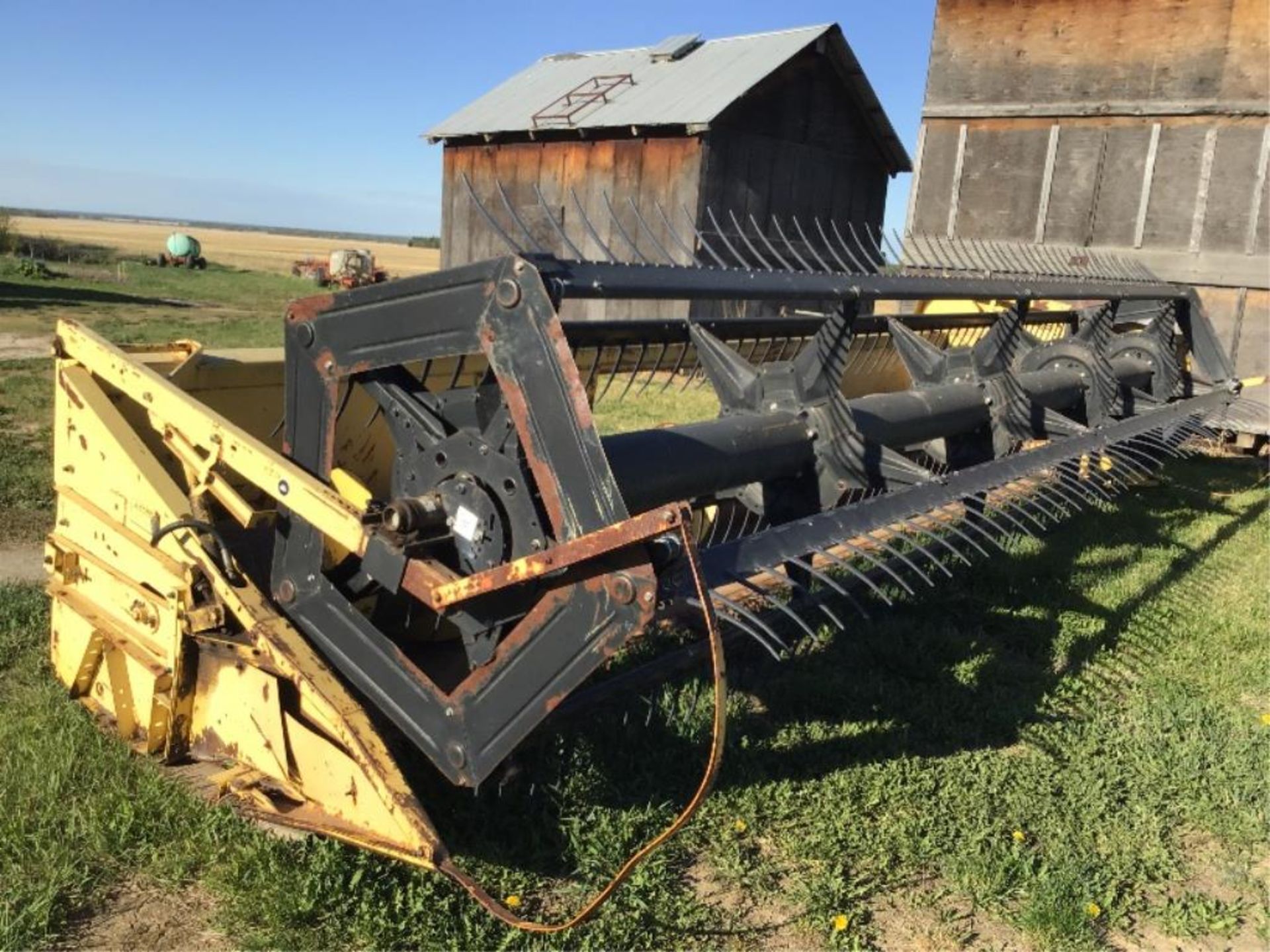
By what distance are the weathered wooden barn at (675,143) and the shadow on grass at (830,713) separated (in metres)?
6.71

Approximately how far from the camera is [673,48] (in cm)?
1404

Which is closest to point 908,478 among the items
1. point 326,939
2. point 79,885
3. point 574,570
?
point 574,570

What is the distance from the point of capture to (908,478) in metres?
3.42

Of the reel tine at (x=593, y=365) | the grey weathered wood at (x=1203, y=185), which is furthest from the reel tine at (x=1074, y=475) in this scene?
the grey weathered wood at (x=1203, y=185)

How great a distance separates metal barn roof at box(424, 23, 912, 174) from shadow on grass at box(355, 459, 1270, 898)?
311 inches

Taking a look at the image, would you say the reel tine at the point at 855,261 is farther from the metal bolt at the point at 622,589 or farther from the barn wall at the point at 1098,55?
the barn wall at the point at 1098,55

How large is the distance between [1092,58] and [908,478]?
7442 mm

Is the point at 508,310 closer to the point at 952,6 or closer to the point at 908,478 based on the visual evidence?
the point at 908,478

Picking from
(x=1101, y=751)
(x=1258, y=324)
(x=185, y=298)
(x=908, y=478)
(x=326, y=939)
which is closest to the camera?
(x=326, y=939)

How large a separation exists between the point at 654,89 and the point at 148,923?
12.0 meters

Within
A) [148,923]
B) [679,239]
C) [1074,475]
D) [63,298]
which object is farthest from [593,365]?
[63,298]

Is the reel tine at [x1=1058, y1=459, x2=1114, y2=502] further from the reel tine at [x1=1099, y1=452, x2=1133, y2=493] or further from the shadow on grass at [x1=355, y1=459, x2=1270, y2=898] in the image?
the reel tine at [x1=1099, y1=452, x2=1133, y2=493]

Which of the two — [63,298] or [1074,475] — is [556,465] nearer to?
[1074,475]

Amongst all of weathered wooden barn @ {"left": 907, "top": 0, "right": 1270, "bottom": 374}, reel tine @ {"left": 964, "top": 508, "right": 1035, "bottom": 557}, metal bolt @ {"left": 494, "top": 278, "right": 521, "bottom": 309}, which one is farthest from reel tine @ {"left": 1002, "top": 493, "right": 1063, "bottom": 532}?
weathered wooden barn @ {"left": 907, "top": 0, "right": 1270, "bottom": 374}
